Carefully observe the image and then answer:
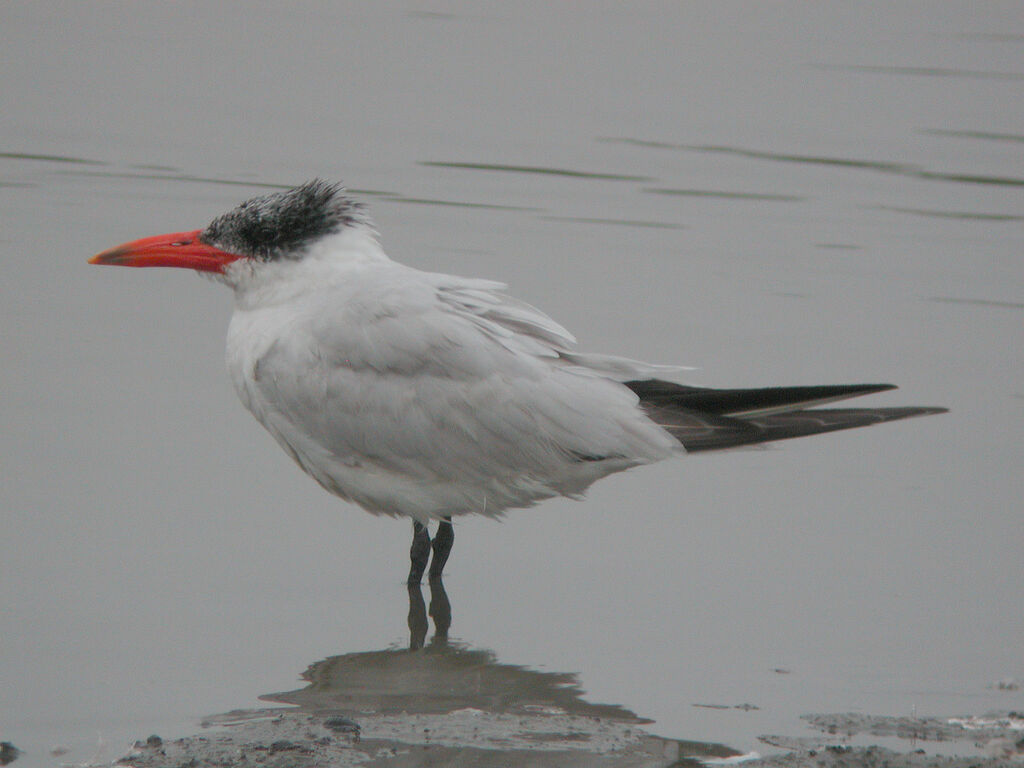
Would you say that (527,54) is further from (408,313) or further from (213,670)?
(213,670)

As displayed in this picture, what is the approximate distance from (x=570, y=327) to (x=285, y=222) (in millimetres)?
2478

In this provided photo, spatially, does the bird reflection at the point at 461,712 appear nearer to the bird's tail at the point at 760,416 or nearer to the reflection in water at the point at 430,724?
the reflection in water at the point at 430,724

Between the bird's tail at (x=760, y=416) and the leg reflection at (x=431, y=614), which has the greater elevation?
the bird's tail at (x=760, y=416)

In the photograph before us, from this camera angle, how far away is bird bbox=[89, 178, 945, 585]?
564 centimetres

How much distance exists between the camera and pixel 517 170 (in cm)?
1122

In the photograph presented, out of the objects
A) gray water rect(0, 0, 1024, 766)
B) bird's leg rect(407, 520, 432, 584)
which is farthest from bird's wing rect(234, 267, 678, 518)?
gray water rect(0, 0, 1024, 766)

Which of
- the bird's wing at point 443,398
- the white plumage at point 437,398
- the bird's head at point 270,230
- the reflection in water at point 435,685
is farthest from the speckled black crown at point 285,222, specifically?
the reflection in water at point 435,685

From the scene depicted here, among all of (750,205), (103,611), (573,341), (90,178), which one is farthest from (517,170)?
(103,611)

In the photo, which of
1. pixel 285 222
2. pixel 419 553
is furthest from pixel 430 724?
pixel 285 222

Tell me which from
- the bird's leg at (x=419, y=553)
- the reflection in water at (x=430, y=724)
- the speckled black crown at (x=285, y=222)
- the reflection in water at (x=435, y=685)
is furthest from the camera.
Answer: the speckled black crown at (x=285, y=222)

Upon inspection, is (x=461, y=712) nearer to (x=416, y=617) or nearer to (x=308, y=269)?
(x=416, y=617)

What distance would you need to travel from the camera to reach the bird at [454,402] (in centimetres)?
564

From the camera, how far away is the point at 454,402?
5.68 metres

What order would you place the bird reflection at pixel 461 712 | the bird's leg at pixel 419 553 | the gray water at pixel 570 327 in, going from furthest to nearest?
1. the bird's leg at pixel 419 553
2. the gray water at pixel 570 327
3. the bird reflection at pixel 461 712
